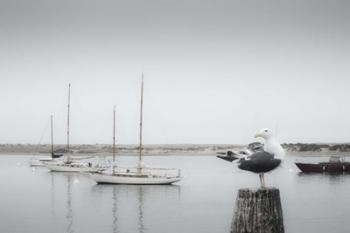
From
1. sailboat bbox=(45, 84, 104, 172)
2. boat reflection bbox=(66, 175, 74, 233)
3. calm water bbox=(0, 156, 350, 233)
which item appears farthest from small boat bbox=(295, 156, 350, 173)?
boat reflection bbox=(66, 175, 74, 233)

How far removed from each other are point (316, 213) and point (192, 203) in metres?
12.6

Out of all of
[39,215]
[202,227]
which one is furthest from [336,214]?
[39,215]

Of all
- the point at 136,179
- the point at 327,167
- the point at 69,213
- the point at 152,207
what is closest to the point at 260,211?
the point at 69,213

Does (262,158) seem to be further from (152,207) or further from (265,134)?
(152,207)

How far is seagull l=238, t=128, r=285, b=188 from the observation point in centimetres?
1105

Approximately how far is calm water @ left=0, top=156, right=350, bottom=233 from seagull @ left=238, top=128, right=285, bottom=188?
1551 centimetres

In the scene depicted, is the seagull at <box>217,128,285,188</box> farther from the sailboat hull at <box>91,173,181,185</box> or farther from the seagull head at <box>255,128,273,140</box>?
the sailboat hull at <box>91,173,181,185</box>

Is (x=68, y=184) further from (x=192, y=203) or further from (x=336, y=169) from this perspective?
(x=336, y=169)

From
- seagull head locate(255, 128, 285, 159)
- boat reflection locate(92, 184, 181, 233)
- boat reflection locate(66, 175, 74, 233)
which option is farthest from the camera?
boat reflection locate(92, 184, 181, 233)

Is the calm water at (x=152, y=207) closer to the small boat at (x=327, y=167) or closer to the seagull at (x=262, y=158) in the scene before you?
the small boat at (x=327, y=167)

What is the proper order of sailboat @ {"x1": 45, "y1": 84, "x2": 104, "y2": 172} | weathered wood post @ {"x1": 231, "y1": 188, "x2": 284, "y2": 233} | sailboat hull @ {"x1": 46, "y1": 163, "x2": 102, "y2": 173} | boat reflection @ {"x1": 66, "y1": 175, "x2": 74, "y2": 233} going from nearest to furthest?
weathered wood post @ {"x1": 231, "y1": 188, "x2": 284, "y2": 233}
boat reflection @ {"x1": 66, "y1": 175, "x2": 74, "y2": 233}
sailboat hull @ {"x1": 46, "y1": 163, "x2": 102, "y2": 173}
sailboat @ {"x1": 45, "y1": 84, "x2": 104, "y2": 172}

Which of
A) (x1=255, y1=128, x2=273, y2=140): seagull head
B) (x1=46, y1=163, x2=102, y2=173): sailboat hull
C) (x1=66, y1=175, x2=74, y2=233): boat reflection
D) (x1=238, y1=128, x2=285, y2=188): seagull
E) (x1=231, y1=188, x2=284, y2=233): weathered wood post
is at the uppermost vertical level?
(x1=255, y1=128, x2=273, y2=140): seagull head

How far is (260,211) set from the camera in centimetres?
1004

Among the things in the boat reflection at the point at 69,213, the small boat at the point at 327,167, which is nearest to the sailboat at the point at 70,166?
the boat reflection at the point at 69,213
